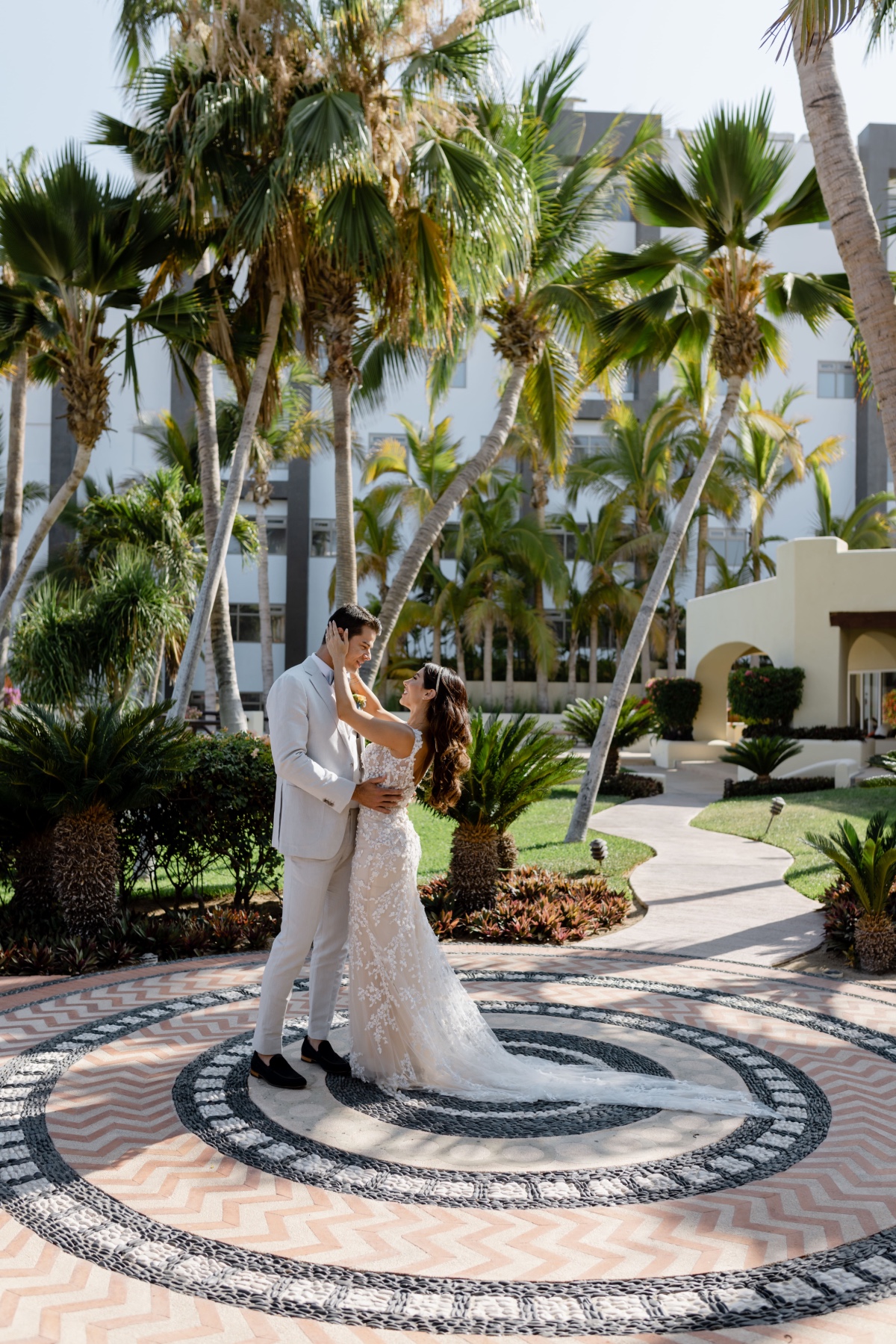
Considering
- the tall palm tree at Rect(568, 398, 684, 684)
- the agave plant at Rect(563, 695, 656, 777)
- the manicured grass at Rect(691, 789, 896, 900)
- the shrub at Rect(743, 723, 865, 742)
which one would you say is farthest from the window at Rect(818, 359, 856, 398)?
the manicured grass at Rect(691, 789, 896, 900)

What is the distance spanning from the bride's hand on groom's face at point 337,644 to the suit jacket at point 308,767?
154 mm

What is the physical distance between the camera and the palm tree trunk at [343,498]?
1116cm

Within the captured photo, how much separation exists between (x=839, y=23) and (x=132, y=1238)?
7.16 metres

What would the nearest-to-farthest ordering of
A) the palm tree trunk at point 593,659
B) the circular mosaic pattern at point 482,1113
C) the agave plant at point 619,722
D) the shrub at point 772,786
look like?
the circular mosaic pattern at point 482,1113 → the shrub at point 772,786 → the agave plant at point 619,722 → the palm tree trunk at point 593,659

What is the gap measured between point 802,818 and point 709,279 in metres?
6.90

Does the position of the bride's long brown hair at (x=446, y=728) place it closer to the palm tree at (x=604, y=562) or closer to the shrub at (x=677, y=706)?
the shrub at (x=677, y=706)

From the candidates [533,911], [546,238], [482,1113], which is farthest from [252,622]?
[482,1113]

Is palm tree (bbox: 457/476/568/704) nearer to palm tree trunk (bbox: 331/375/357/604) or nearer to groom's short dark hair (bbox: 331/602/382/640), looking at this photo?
palm tree trunk (bbox: 331/375/357/604)

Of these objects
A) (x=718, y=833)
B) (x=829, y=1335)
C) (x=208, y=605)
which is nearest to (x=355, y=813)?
(x=829, y=1335)

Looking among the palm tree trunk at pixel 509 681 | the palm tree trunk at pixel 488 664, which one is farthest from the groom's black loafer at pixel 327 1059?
the palm tree trunk at pixel 488 664

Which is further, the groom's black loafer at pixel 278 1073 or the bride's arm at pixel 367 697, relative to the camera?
the bride's arm at pixel 367 697

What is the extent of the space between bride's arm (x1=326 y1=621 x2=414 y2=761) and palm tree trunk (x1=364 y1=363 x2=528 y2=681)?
569cm

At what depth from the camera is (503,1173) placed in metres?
3.91

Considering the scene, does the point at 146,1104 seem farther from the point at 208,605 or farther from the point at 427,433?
the point at 427,433
